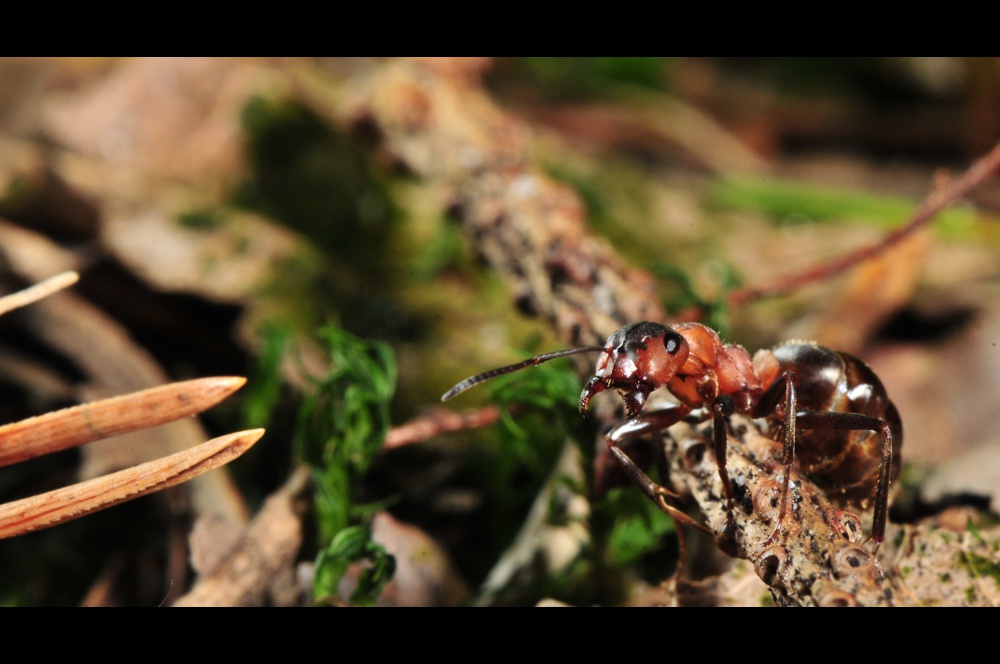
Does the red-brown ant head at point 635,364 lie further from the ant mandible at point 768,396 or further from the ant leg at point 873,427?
the ant leg at point 873,427

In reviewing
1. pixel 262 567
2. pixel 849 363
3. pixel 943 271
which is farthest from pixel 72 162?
pixel 943 271

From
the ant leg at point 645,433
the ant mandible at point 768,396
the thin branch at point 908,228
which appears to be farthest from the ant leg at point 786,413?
the thin branch at point 908,228

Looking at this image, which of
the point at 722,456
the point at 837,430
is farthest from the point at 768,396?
the point at 722,456

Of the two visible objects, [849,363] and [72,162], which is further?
[72,162]

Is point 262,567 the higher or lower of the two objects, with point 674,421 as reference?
lower

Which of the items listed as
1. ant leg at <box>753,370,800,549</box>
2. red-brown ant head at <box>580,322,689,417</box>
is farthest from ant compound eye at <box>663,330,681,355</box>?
ant leg at <box>753,370,800,549</box>

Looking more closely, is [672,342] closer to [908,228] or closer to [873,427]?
[873,427]
